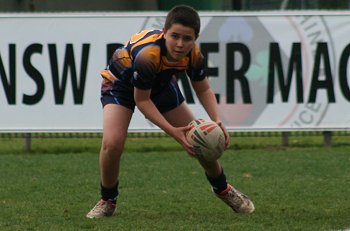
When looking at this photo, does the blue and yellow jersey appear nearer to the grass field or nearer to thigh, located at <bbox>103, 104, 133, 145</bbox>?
thigh, located at <bbox>103, 104, 133, 145</bbox>

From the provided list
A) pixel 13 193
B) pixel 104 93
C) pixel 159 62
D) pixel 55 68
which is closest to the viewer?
pixel 159 62

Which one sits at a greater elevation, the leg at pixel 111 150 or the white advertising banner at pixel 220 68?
the leg at pixel 111 150

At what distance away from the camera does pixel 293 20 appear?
12.7 meters

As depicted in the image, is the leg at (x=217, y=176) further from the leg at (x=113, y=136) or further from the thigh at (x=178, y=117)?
the leg at (x=113, y=136)

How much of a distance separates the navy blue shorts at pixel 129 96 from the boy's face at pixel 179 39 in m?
0.62

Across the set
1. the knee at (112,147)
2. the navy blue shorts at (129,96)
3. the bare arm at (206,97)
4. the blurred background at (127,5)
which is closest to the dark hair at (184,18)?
the bare arm at (206,97)

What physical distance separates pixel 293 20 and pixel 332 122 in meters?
1.53

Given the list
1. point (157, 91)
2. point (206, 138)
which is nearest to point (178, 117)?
point (157, 91)

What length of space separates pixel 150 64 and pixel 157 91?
516 millimetres

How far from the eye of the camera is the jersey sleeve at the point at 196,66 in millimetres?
6734

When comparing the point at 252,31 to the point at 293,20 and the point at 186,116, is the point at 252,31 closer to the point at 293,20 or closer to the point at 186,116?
the point at 293,20

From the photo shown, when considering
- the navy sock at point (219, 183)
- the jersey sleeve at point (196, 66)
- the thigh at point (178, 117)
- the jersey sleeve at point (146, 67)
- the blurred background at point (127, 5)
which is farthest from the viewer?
the blurred background at point (127, 5)

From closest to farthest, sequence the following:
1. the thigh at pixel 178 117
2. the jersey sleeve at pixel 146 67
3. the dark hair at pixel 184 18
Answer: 1. the dark hair at pixel 184 18
2. the jersey sleeve at pixel 146 67
3. the thigh at pixel 178 117

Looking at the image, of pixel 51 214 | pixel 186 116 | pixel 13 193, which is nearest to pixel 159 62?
pixel 186 116
